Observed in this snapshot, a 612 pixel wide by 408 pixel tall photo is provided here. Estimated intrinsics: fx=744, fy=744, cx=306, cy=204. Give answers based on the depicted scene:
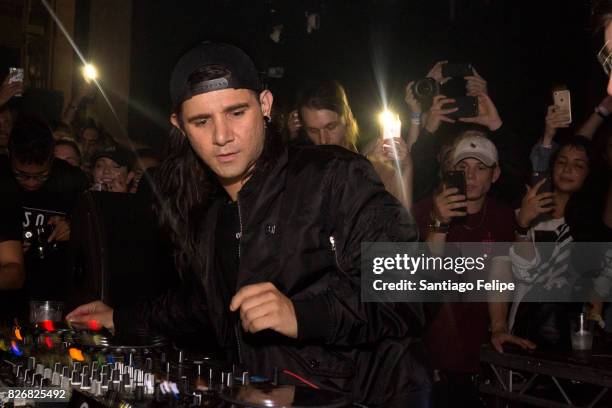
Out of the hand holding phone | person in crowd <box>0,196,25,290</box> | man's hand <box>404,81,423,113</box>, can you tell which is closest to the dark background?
man's hand <box>404,81,423,113</box>

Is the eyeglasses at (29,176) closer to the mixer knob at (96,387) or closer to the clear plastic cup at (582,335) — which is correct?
the mixer knob at (96,387)

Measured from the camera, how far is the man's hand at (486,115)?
4793 millimetres

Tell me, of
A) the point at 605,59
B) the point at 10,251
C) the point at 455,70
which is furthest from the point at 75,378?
the point at 455,70

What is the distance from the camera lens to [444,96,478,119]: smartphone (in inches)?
187

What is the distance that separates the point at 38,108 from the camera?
7.28 m

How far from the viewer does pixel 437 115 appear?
471 cm

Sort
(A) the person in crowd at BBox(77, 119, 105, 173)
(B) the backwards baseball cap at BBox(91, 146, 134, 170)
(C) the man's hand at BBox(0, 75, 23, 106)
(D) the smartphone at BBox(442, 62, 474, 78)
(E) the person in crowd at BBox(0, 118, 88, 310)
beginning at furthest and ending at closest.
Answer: (A) the person in crowd at BBox(77, 119, 105, 173) → (C) the man's hand at BBox(0, 75, 23, 106) → (B) the backwards baseball cap at BBox(91, 146, 134, 170) → (D) the smartphone at BBox(442, 62, 474, 78) → (E) the person in crowd at BBox(0, 118, 88, 310)

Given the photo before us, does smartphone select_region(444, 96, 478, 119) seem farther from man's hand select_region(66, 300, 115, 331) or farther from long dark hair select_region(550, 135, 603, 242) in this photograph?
man's hand select_region(66, 300, 115, 331)

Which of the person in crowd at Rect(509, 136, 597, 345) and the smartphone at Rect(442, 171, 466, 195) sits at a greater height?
the smartphone at Rect(442, 171, 466, 195)

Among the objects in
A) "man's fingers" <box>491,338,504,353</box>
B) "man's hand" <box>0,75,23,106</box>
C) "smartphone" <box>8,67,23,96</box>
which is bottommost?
"man's fingers" <box>491,338,504,353</box>

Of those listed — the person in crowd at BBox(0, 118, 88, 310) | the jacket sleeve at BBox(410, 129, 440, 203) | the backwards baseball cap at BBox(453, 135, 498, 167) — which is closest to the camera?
the person in crowd at BBox(0, 118, 88, 310)

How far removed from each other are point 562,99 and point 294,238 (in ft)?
11.7

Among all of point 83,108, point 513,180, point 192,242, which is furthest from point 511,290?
point 83,108

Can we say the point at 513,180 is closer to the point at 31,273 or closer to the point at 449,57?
the point at 449,57
